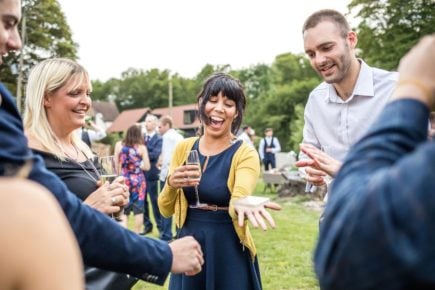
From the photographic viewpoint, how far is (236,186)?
3.49 meters

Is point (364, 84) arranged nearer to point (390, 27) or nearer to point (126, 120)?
point (390, 27)

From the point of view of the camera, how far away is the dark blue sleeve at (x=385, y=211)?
3.27 feet

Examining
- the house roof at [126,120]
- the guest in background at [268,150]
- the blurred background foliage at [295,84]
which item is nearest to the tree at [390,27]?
the blurred background foliage at [295,84]

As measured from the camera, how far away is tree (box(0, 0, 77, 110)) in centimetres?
3858

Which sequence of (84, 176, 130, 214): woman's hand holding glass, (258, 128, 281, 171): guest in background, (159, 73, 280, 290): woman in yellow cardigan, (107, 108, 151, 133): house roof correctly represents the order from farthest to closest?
(107, 108, 151, 133): house roof
(258, 128, 281, 171): guest in background
(159, 73, 280, 290): woman in yellow cardigan
(84, 176, 130, 214): woman's hand holding glass

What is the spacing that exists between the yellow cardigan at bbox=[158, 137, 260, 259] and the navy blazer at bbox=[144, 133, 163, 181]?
8102 millimetres

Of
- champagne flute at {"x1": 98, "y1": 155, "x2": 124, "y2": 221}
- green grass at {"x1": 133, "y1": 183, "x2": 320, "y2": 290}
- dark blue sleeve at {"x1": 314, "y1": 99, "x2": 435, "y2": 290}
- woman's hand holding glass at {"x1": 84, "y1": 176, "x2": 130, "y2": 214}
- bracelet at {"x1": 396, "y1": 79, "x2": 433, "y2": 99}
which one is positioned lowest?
green grass at {"x1": 133, "y1": 183, "x2": 320, "y2": 290}

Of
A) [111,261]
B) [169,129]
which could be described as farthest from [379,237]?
[169,129]

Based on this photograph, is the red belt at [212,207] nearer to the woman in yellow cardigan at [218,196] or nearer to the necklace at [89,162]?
the woman in yellow cardigan at [218,196]

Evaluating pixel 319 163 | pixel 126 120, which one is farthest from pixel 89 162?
pixel 126 120

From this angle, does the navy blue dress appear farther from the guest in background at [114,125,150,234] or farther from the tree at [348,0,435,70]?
the tree at [348,0,435,70]

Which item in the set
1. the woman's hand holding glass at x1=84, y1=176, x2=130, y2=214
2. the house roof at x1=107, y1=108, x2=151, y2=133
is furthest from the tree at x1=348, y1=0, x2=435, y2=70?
the house roof at x1=107, y1=108, x2=151, y2=133

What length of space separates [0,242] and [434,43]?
1.07 meters

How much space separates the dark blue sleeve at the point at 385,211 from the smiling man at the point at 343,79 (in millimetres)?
2679
